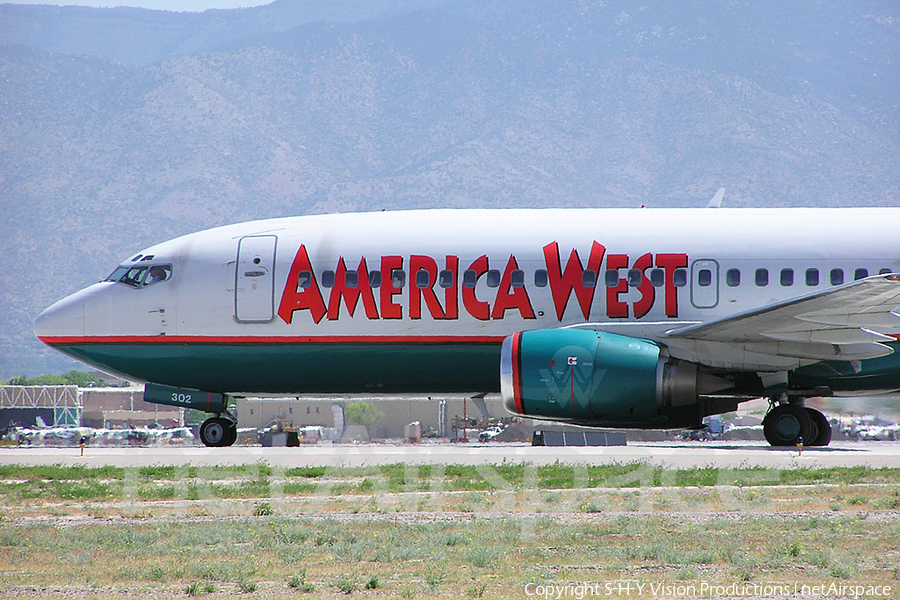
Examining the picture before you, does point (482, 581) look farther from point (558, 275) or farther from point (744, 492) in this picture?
point (558, 275)

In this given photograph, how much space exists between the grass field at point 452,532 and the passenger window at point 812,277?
16.3 ft

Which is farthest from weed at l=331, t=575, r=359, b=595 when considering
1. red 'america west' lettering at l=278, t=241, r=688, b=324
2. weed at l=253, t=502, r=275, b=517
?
red 'america west' lettering at l=278, t=241, r=688, b=324

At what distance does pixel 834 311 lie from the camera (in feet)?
55.2

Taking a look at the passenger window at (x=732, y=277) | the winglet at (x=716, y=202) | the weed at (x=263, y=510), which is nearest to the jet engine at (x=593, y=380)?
the passenger window at (x=732, y=277)

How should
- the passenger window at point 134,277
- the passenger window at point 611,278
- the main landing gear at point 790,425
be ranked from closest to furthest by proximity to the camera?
the main landing gear at point 790,425, the passenger window at point 611,278, the passenger window at point 134,277

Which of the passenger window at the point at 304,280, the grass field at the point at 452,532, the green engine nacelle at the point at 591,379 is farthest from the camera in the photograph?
the passenger window at the point at 304,280

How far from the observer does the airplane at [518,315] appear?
17.7 meters

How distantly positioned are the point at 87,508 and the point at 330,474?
3739 millimetres

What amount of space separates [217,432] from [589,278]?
316 inches

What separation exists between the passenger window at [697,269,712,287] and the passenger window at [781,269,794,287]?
1.32 m

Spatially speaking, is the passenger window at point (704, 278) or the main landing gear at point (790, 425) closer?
the main landing gear at point (790, 425)

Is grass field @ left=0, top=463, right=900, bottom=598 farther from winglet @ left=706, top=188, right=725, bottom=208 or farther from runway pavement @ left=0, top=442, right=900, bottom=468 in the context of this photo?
winglet @ left=706, top=188, right=725, bottom=208

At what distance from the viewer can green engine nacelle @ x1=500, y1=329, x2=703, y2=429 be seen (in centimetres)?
1745

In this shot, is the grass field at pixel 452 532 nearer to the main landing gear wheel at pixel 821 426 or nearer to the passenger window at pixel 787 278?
the main landing gear wheel at pixel 821 426
